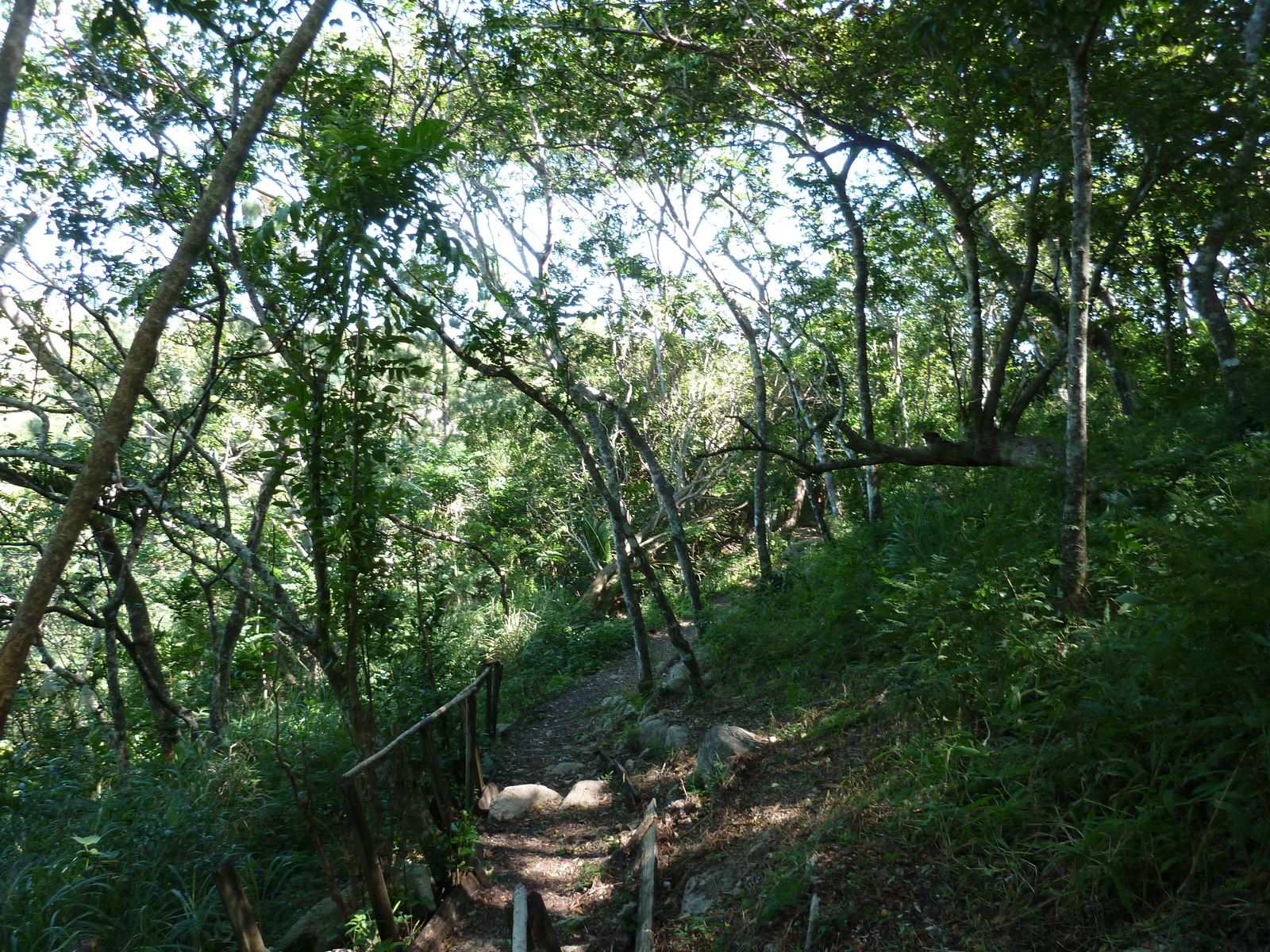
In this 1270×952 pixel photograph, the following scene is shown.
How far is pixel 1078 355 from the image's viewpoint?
15.1 ft

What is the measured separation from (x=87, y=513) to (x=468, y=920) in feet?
11.8

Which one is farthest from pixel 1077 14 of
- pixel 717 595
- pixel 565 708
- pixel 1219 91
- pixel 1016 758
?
pixel 717 595

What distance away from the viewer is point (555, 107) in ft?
31.0

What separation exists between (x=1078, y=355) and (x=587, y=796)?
5.22m

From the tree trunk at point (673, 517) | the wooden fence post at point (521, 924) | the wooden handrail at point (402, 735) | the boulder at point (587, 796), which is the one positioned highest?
the tree trunk at point (673, 517)

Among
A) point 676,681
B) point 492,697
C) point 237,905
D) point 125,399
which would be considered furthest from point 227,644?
point 125,399

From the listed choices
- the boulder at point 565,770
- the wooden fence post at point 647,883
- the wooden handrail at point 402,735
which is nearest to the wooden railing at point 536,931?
the wooden fence post at point 647,883

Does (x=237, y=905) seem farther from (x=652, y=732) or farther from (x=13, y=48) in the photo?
(x=652, y=732)

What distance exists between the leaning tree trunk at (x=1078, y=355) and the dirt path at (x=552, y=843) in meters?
3.68

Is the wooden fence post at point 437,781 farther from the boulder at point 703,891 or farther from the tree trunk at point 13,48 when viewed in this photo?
the tree trunk at point 13,48

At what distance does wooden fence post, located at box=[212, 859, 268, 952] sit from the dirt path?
1.65 metres

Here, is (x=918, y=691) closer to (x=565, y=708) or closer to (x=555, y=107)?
(x=565, y=708)

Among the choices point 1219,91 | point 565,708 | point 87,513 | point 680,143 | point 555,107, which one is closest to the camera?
point 87,513

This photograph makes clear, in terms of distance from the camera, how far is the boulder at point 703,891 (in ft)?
13.8
